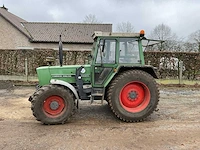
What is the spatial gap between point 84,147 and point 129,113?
171 centimetres

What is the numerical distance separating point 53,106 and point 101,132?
1.30 metres

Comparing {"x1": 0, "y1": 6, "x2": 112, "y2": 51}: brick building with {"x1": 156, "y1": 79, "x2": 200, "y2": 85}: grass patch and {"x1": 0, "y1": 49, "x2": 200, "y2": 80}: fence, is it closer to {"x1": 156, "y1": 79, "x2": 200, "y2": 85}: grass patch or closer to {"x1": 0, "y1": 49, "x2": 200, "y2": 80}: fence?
{"x1": 0, "y1": 49, "x2": 200, "y2": 80}: fence

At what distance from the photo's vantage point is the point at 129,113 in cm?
486

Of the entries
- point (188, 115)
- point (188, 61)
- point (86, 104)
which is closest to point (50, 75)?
point (86, 104)

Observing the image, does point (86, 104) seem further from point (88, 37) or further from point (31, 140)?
point (88, 37)

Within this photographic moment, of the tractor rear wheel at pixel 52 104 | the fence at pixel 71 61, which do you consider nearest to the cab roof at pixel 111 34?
the tractor rear wheel at pixel 52 104

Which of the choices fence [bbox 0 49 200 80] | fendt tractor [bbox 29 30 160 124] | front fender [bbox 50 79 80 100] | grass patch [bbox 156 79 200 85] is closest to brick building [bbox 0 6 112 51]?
fence [bbox 0 49 200 80]

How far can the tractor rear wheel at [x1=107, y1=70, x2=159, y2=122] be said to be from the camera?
4.81 meters

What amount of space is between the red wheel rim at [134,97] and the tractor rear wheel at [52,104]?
4.36 ft

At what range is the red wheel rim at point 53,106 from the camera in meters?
4.62

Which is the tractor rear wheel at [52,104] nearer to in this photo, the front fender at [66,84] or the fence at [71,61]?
the front fender at [66,84]

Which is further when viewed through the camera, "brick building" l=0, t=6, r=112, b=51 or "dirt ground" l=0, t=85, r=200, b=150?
"brick building" l=0, t=6, r=112, b=51

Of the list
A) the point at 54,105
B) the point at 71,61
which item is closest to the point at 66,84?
the point at 54,105

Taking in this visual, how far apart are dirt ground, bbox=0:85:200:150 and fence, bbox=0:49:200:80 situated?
22.8 ft
